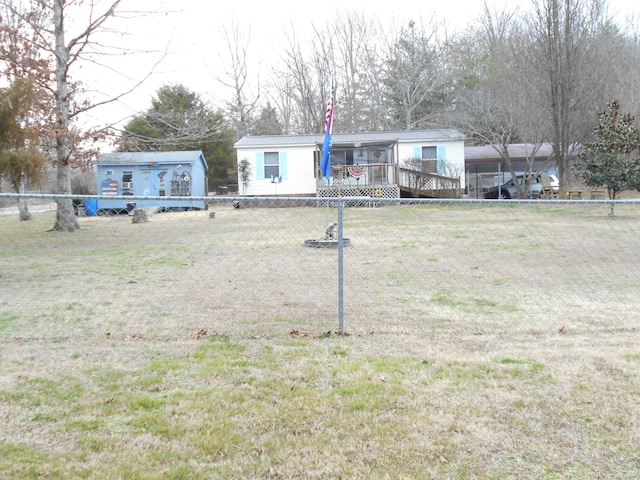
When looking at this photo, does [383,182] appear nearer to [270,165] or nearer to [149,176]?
[270,165]

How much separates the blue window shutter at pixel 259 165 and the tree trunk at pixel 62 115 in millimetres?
11177

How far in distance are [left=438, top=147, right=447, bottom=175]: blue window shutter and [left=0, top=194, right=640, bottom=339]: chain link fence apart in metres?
14.3

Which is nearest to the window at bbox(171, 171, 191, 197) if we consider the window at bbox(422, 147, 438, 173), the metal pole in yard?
the window at bbox(422, 147, 438, 173)

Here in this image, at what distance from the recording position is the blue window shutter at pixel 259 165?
2611 cm

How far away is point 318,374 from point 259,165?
23076mm

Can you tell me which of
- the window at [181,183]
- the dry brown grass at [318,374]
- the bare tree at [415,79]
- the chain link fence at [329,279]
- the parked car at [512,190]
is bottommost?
the dry brown grass at [318,374]

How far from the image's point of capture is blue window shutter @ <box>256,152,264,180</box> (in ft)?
85.7

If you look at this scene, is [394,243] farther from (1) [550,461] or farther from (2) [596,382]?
(1) [550,461]

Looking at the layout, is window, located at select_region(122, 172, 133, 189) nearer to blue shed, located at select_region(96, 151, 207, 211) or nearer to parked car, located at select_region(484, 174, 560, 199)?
blue shed, located at select_region(96, 151, 207, 211)

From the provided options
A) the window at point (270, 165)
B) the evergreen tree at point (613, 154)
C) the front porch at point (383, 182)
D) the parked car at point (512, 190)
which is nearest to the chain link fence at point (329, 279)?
A: the evergreen tree at point (613, 154)

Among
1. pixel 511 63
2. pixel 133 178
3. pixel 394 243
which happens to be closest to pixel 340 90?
pixel 511 63

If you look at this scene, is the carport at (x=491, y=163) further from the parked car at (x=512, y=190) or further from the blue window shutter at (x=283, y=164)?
the blue window shutter at (x=283, y=164)

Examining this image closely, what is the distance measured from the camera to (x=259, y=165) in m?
26.2

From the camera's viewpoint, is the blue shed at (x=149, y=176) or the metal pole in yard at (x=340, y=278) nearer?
the metal pole in yard at (x=340, y=278)
